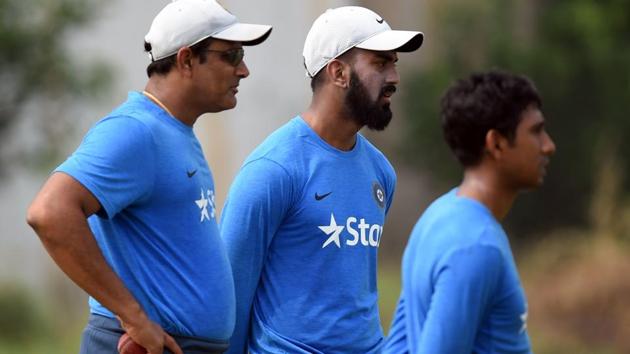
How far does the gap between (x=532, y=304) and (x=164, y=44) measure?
7730 millimetres

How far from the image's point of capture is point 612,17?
13.2 m

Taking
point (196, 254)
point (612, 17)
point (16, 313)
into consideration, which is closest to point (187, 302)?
point (196, 254)

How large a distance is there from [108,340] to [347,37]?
1.49 m

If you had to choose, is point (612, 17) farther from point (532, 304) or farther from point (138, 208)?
point (138, 208)

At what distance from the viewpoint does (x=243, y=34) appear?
4648 millimetres

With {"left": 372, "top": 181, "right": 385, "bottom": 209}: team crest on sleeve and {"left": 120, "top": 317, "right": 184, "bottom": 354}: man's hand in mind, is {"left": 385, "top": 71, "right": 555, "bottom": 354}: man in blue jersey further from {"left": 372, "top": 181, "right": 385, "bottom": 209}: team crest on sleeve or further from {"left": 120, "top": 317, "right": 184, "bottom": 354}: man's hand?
{"left": 372, "top": 181, "right": 385, "bottom": 209}: team crest on sleeve

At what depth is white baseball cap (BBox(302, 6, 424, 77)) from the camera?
491 cm

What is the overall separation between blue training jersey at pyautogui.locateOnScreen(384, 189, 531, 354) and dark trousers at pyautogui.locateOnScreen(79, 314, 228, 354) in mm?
856

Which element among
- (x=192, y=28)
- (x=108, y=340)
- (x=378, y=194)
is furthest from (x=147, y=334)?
(x=378, y=194)

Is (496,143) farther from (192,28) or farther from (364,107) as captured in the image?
(192,28)

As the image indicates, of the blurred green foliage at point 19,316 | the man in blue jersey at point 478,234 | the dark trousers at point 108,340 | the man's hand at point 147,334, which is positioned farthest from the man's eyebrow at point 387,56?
the blurred green foliage at point 19,316

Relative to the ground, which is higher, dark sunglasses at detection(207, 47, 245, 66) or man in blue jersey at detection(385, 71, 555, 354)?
dark sunglasses at detection(207, 47, 245, 66)

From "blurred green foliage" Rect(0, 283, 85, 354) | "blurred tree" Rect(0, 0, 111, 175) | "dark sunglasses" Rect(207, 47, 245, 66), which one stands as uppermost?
"dark sunglasses" Rect(207, 47, 245, 66)

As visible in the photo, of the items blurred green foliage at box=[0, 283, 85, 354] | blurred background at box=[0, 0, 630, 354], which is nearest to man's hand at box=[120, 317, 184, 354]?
blurred background at box=[0, 0, 630, 354]
